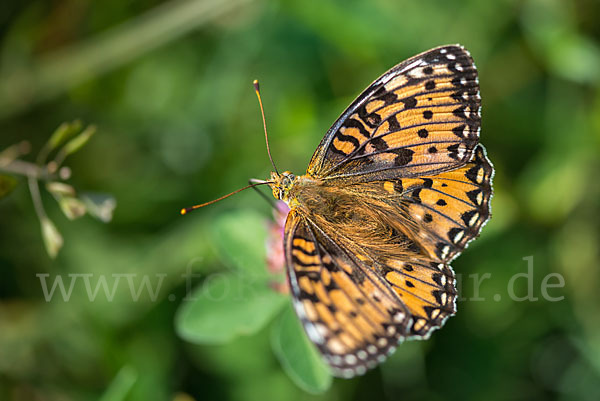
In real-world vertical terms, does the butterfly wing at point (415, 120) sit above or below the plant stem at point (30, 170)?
above

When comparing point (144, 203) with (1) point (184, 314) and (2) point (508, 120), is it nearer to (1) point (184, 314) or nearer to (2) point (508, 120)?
(1) point (184, 314)

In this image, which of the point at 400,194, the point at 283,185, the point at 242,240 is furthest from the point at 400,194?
the point at 242,240

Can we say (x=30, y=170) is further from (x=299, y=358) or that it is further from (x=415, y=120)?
(x=415, y=120)

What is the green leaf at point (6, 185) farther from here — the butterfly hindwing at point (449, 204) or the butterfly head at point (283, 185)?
the butterfly hindwing at point (449, 204)

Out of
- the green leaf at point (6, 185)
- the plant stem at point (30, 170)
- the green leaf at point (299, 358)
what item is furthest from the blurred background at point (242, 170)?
the green leaf at point (6, 185)

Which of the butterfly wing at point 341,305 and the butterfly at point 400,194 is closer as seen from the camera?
the butterfly wing at point 341,305

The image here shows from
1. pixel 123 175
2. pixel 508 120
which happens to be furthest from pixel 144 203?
pixel 508 120

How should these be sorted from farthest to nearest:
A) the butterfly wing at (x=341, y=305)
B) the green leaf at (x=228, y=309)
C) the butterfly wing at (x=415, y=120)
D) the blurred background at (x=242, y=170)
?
1. the blurred background at (x=242, y=170)
2. the green leaf at (x=228, y=309)
3. the butterfly wing at (x=415, y=120)
4. the butterfly wing at (x=341, y=305)
